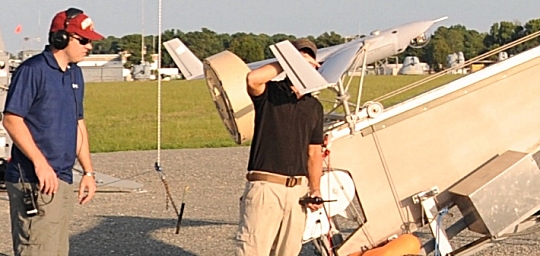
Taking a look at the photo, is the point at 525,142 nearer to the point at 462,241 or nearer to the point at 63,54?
the point at 462,241

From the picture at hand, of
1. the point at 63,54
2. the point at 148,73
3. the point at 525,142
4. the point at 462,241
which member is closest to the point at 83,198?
the point at 63,54

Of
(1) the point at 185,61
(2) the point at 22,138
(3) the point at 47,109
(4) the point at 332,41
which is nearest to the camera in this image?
(2) the point at 22,138

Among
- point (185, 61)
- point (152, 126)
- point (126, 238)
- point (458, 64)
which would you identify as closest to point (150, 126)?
point (152, 126)

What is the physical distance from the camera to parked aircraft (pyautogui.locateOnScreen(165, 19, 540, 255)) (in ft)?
20.5

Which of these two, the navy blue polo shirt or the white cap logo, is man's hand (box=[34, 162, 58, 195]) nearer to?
the navy blue polo shirt

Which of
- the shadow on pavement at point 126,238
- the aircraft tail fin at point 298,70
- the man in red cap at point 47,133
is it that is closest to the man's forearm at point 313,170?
the aircraft tail fin at point 298,70

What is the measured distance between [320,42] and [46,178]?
20.3m

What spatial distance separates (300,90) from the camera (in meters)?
5.00

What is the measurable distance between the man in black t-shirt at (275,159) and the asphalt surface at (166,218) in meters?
3.19

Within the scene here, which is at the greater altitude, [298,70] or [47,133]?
[298,70]

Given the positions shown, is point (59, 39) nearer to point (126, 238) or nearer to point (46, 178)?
point (46, 178)

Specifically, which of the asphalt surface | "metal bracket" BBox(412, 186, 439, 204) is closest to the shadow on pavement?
the asphalt surface

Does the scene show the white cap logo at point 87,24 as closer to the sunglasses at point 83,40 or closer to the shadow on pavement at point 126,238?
the sunglasses at point 83,40

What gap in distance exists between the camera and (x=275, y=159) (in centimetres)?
548
